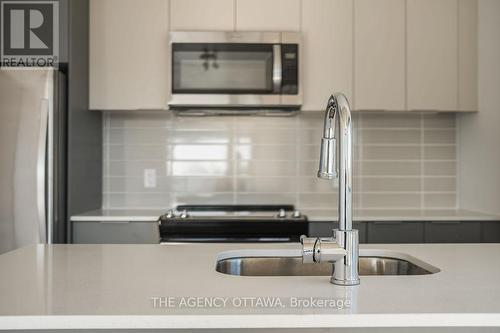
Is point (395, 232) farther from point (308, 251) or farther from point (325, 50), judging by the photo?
point (308, 251)

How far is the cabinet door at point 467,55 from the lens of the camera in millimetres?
3457

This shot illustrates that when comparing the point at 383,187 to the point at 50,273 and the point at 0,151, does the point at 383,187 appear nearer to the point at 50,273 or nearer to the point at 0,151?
the point at 0,151

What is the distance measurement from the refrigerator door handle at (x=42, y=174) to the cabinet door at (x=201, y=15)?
3.17 feet

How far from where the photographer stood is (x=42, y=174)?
2.96 m

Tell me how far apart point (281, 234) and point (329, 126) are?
1.78 metres

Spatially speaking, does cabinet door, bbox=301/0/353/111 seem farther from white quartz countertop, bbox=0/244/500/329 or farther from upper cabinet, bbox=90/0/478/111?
white quartz countertop, bbox=0/244/500/329

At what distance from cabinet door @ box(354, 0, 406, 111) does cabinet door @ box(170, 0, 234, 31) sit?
81 cm

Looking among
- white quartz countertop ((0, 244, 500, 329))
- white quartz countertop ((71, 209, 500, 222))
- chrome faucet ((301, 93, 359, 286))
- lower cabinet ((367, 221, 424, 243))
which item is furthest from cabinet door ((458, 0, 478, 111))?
chrome faucet ((301, 93, 359, 286))

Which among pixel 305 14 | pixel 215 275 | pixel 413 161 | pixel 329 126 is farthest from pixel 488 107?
pixel 215 275

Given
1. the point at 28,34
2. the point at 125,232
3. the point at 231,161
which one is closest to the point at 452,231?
the point at 231,161

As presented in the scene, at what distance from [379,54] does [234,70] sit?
3.02ft

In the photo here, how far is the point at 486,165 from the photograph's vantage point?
348 centimetres

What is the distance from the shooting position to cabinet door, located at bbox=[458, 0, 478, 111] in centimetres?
346

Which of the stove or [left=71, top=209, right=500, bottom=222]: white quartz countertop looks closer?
the stove
